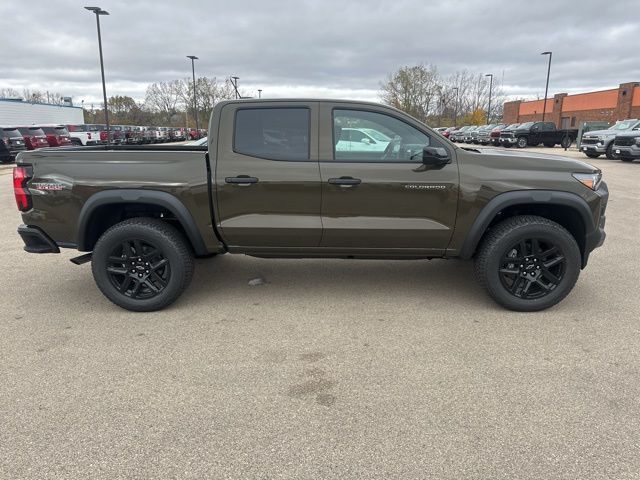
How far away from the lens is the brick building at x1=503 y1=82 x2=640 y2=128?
4291cm

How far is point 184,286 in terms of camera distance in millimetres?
4066

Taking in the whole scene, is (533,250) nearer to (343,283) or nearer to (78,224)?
(343,283)

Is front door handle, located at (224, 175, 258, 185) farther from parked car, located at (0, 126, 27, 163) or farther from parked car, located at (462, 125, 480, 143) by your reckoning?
parked car, located at (462, 125, 480, 143)

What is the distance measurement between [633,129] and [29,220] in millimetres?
22276

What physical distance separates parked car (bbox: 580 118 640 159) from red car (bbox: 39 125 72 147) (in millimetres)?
24573

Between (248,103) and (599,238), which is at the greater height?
(248,103)

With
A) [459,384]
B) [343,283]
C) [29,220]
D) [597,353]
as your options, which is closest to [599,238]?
[597,353]

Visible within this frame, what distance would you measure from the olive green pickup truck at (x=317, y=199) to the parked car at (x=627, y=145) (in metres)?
17.1

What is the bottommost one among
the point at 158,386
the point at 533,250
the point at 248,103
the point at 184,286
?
the point at 158,386

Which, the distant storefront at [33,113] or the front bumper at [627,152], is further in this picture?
the distant storefront at [33,113]

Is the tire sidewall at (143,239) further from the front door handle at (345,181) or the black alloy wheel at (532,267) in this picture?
the black alloy wheel at (532,267)

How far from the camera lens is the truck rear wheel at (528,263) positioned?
3.86 metres

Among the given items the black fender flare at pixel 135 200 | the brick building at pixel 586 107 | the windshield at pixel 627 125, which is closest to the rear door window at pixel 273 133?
the black fender flare at pixel 135 200

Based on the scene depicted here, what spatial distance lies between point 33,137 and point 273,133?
70.7 feet
